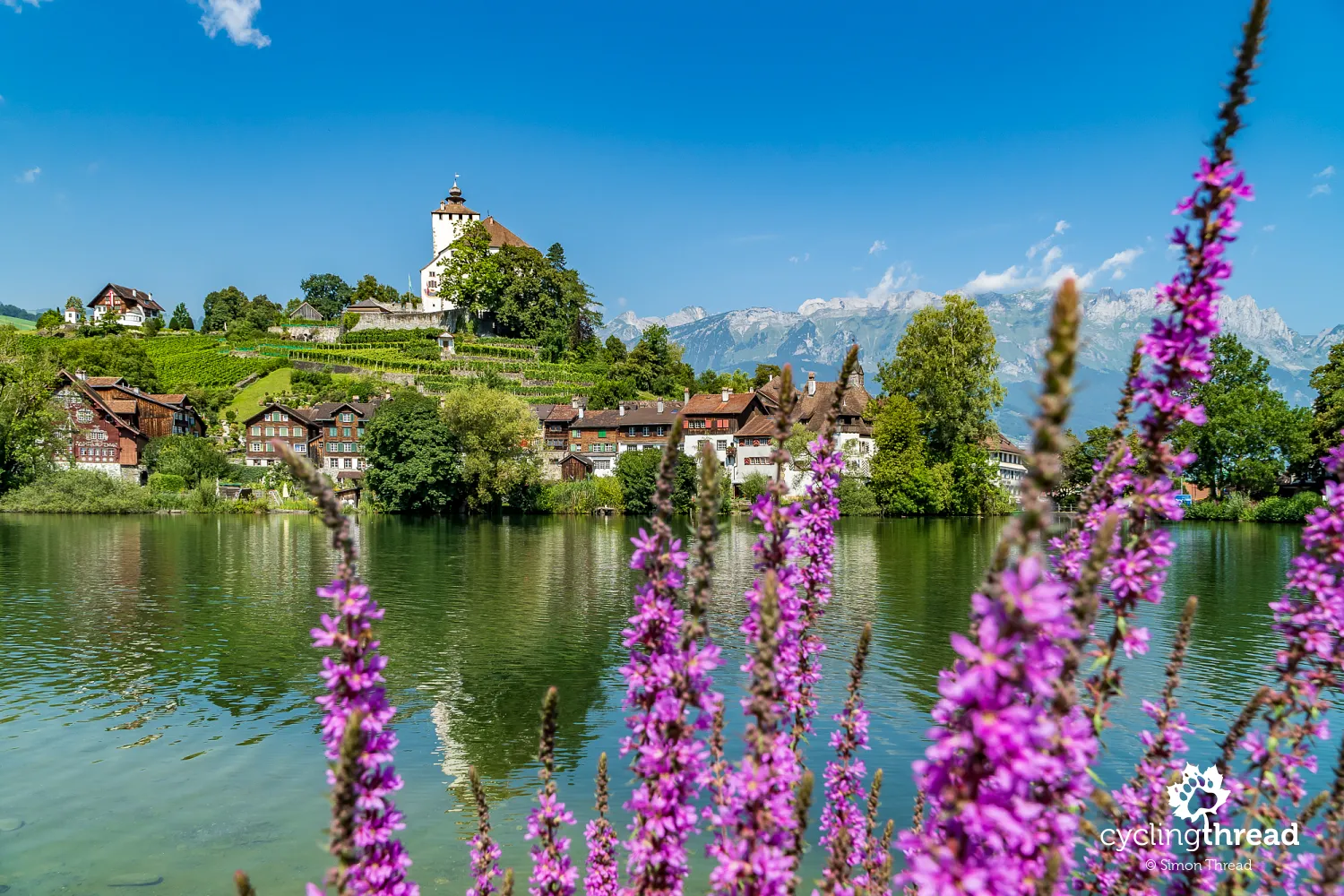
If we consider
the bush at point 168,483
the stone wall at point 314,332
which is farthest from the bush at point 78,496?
the stone wall at point 314,332

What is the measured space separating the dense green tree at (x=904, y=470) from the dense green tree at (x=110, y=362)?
9544 centimetres

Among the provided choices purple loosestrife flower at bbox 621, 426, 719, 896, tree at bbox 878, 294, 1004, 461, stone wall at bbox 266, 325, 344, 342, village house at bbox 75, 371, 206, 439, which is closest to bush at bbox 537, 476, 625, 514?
tree at bbox 878, 294, 1004, 461

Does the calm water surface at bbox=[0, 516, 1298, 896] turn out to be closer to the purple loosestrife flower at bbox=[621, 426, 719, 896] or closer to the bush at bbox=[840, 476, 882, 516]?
the purple loosestrife flower at bbox=[621, 426, 719, 896]

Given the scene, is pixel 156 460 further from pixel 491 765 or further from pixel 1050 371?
pixel 1050 371

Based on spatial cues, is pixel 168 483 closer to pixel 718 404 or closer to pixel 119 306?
pixel 718 404

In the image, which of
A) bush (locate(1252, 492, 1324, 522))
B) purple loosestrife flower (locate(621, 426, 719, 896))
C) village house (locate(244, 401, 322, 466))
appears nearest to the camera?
purple loosestrife flower (locate(621, 426, 719, 896))

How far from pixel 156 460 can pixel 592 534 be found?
59.1 metres

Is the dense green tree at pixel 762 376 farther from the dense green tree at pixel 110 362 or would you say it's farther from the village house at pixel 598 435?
the dense green tree at pixel 110 362

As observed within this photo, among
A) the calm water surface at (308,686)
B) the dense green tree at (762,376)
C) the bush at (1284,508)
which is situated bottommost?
the calm water surface at (308,686)

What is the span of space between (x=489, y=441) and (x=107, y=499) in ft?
114

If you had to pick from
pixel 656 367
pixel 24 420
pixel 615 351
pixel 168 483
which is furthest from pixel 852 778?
pixel 615 351

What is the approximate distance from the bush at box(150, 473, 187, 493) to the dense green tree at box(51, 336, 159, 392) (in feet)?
103

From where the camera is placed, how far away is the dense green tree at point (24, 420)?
2933 inches

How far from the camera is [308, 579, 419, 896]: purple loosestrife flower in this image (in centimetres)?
429
